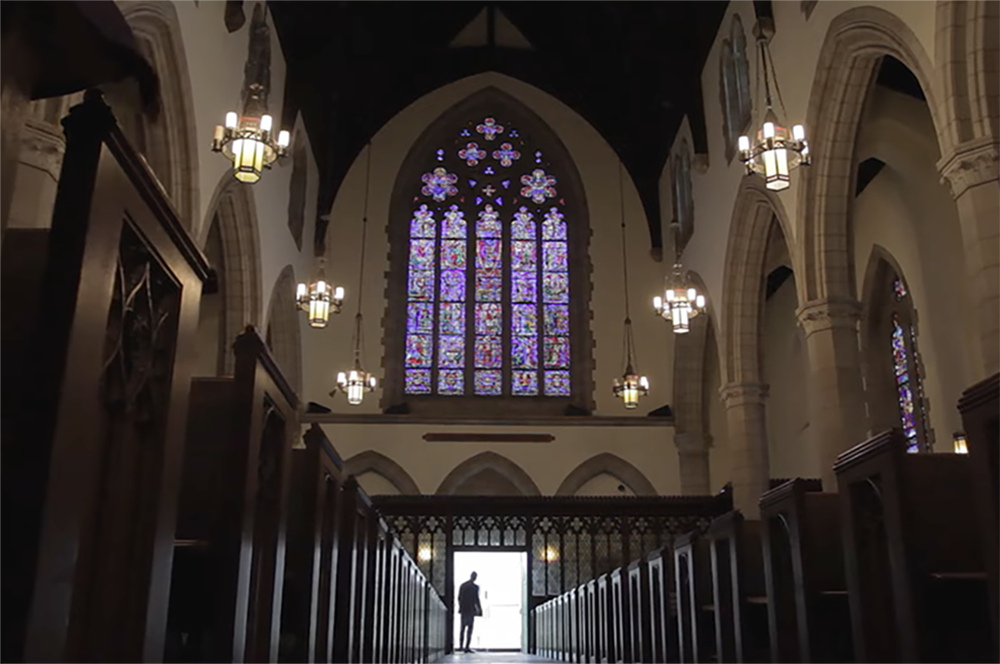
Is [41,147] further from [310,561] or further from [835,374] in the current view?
[835,374]

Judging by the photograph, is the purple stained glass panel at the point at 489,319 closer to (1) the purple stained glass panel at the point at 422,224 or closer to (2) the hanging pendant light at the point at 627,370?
(1) the purple stained glass panel at the point at 422,224

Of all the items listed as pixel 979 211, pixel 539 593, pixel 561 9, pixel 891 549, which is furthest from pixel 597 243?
pixel 891 549

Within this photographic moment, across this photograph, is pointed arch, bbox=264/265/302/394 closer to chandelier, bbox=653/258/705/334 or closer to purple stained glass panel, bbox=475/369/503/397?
purple stained glass panel, bbox=475/369/503/397

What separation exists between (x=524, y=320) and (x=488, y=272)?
1.20 m

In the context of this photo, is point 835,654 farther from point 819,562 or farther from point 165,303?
point 165,303

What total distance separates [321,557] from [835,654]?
258 centimetres

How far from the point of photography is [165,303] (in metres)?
2.25

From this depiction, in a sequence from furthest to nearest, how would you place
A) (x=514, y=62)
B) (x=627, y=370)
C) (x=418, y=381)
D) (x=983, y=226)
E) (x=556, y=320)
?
(x=514, y=62) < (x=556, y=320) < (x=418, y=381) < (x=627, y=370) < (x=983, y=226)

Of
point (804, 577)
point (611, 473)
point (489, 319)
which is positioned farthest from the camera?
point (489, 319)

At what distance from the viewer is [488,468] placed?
17656 mm

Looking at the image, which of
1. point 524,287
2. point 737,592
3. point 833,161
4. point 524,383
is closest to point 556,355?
point 524,383

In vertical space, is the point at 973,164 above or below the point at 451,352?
below

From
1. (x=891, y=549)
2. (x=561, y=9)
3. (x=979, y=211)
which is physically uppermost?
(x=561, y=9)

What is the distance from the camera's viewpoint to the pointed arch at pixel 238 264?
1230cm
